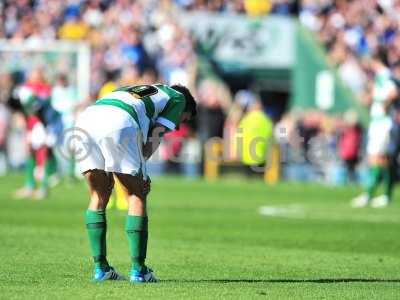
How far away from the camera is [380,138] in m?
20.5

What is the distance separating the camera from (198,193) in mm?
24250

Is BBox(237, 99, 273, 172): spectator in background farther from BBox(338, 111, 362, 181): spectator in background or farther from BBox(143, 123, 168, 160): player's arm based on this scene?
BBox(143, 123, 168, 160): player's arm

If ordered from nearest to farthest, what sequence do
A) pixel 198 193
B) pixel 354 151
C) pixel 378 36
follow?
pixel 198 193, pixel 354 151, pixel 378 36

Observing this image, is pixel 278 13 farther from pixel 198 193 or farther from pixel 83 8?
pixel 198 193

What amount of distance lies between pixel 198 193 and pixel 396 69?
31.9 ft

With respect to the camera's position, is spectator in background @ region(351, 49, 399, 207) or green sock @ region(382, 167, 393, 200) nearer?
spectator in background @ region(351, 49, 399, 207)

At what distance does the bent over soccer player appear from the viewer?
30.5ft

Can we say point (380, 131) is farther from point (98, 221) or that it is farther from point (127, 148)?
point (127, 148)

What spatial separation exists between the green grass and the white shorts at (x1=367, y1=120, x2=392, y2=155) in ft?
3.52

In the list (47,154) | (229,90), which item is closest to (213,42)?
(229,90)

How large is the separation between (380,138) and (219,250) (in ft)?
27.4

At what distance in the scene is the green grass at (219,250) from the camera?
931cm

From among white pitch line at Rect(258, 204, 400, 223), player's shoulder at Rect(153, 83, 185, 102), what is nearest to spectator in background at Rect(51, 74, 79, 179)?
white pitch line at Rect(258, 204, 400, 223)

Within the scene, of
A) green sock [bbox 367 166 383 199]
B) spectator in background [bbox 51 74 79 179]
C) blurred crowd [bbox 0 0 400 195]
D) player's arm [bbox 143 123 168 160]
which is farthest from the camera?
blurred crowd [bbox 0 0 400 195]
